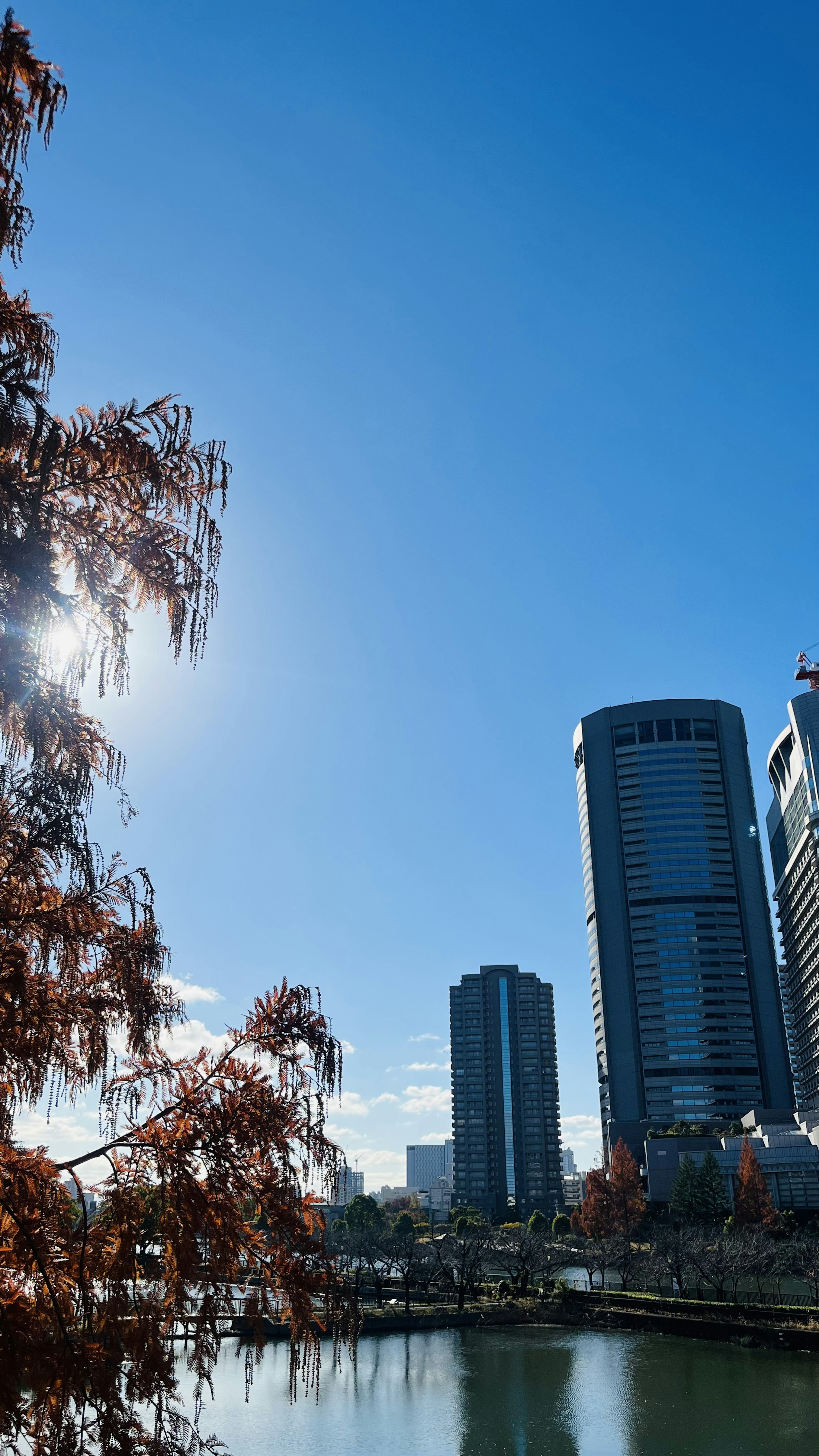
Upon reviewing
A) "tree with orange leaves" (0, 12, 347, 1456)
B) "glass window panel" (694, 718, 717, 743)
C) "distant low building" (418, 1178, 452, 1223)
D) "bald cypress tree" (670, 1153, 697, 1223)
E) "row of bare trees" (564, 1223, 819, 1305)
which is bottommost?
"distant low building" (418, 1178, 452, 1223)

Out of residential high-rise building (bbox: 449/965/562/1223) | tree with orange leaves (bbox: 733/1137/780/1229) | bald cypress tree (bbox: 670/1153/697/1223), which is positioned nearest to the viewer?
tree with orange leaves (bbox: 733/1137/780/1229)

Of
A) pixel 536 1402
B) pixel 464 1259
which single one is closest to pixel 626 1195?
pixel 464 1259

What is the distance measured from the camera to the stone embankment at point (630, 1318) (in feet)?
121

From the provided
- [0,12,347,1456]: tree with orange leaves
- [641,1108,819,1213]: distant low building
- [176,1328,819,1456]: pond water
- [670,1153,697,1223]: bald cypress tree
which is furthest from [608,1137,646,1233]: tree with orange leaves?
[0,12,347,1456]: tree with orange leaves

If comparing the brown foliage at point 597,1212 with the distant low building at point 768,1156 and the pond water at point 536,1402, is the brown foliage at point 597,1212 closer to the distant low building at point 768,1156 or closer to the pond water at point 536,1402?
the distant low building at point 768,1156

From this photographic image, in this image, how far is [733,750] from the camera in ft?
401

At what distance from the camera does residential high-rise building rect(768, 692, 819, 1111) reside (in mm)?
96062

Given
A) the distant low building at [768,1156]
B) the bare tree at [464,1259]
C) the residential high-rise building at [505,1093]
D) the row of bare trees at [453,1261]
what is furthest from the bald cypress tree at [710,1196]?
the residential high-rise building at [505,1093]

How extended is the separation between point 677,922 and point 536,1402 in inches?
3485

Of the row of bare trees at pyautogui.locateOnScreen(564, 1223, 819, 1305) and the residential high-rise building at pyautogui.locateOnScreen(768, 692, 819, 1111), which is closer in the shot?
the row of bare trees at pyautogui.locateOnScreen(564, 1223, 819, 1305)

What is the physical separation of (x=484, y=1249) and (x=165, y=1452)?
5533 centimetres

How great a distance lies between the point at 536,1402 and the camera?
29703 millimetres

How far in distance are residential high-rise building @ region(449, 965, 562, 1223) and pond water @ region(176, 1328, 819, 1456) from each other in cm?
10323

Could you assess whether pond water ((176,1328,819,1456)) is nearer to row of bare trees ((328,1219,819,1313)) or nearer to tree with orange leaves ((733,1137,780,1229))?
row of bare trees ((328,1219,819,1313))
